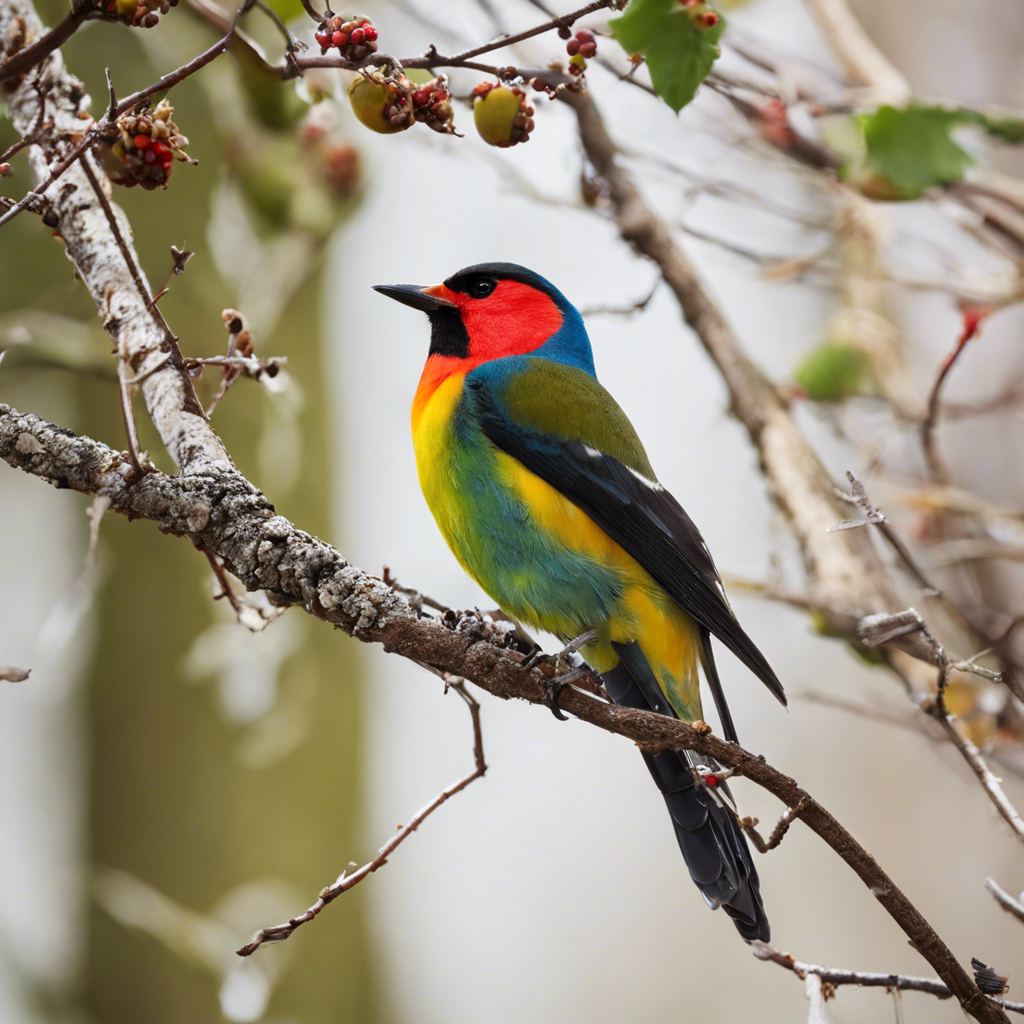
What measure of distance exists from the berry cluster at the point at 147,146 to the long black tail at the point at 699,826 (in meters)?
1.17

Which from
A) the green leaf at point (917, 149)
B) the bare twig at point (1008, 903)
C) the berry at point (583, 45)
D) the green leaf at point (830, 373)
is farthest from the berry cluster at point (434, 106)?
the green leaf at point (830, 373)

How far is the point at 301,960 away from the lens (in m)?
3.43

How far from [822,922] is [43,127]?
6.59m

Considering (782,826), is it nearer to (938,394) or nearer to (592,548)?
(592,548)

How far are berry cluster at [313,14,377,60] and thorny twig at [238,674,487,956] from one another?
0.84 metres

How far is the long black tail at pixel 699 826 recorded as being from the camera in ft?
5.51

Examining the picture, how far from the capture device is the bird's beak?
92.8 inches

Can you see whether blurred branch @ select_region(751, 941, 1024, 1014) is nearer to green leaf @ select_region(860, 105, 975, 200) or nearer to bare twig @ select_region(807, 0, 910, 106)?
green leaf @ select_region(860, 105, 975, 200)

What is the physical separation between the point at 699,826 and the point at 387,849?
2.37 ft

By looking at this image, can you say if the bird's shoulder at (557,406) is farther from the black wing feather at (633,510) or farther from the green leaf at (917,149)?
the green leaf at (917,149)

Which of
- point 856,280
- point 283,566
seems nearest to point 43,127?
point 283,566

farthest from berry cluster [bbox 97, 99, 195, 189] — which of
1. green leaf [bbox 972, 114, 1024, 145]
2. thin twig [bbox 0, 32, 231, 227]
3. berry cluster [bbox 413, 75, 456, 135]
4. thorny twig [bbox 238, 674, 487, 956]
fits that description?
green leaf [bbox 972, 114, 1024, 145]

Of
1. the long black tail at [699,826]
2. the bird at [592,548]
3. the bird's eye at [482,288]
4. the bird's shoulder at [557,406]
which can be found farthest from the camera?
the bird's eye at [482,288]

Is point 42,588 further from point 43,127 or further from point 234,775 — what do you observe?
point 43,127
